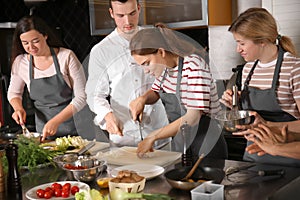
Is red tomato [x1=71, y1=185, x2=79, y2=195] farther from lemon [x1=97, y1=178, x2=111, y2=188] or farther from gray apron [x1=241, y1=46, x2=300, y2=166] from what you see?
gray apron [x1=241, y1=46, x2=300, y2=166]

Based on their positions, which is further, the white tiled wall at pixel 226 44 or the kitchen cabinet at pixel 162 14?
the kitchen cabinet at pixel 162 14

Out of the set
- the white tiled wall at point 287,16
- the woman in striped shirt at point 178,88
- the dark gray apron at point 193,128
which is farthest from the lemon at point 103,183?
the white tiled wall at point 287,16

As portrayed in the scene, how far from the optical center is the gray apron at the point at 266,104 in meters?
2.11

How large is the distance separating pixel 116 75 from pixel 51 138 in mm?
584

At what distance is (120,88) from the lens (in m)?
2.81

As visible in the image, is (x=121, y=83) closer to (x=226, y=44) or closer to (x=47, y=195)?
A: (x=226, y=44)

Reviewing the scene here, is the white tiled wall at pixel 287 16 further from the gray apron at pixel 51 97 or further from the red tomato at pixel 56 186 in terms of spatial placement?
the red tomato at pixel 56 186

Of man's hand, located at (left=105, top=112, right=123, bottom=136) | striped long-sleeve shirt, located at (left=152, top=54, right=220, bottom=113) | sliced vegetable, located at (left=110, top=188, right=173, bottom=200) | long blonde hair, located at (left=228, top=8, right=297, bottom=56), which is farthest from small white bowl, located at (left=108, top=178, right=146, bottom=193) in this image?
long blonde hair, located at (left=228, top=8, right=297, bottom=56)


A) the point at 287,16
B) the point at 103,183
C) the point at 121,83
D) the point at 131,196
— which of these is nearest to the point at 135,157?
the point at 103,183

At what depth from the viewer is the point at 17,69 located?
3.26m

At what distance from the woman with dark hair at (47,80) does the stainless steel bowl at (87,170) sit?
1.12 meters

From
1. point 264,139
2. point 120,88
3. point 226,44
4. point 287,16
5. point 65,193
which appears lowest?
point 65,193

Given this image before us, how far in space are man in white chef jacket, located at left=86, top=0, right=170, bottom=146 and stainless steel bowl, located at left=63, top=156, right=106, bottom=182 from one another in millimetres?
642

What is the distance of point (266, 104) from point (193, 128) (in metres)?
0.41
